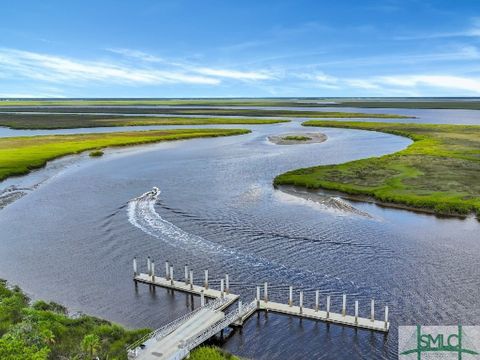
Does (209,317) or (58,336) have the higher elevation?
(58,336)

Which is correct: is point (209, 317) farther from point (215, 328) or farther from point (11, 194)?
point (11, 194)

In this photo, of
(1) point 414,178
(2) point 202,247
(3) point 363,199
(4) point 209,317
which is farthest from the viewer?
(1) point 414,178

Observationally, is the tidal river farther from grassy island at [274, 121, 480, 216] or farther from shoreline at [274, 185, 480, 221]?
grassy island at [274, 121, 480, 216]

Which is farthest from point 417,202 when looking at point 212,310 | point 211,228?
point 212,310

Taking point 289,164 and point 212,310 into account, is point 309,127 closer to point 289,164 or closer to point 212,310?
point 289,164

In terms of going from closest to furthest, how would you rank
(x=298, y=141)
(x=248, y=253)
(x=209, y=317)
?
(x=209, y=317) → (x=248, y=253) → (x=298, y=141)

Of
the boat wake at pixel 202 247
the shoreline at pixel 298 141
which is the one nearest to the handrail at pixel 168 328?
the boat wake at pixel 202 247

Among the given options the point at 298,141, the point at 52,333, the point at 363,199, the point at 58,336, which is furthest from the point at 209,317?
the point at 298,141
